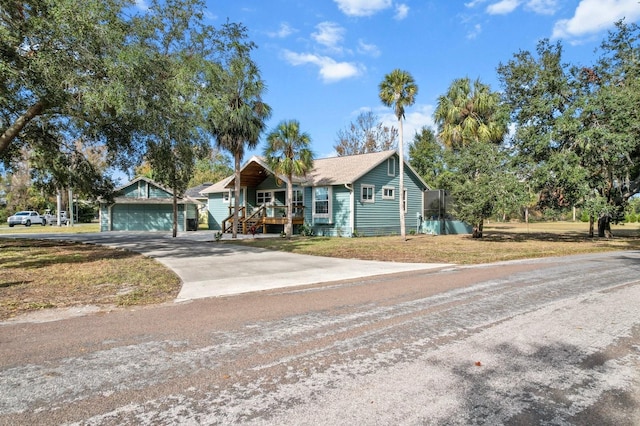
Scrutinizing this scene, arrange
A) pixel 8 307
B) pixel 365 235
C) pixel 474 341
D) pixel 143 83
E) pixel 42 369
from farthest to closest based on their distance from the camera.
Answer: pixel 365 235 → pixel 143 83 → pixel 8 307 → pixel 474 341 → pixel 42 369

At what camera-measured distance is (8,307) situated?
600 centimetres

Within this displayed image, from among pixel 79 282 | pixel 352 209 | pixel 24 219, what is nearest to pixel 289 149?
pixel 352 209

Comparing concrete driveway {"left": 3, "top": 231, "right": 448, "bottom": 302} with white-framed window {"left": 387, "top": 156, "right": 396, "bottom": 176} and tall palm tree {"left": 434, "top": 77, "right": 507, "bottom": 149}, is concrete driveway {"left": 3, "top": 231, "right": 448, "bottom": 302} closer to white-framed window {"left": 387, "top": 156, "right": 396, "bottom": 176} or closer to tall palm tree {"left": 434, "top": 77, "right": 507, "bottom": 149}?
white-framed window {"left": 387, "top": 156, "right": 396, "bottom": 176}

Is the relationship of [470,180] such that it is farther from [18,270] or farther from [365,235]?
[18,270]

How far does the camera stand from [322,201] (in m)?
23.0

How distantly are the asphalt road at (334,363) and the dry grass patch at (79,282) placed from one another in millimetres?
1132

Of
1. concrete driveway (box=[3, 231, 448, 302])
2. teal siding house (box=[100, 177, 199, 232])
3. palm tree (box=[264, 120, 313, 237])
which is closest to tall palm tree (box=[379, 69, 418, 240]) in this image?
palm tree (box=[264, 120, 313, 237])

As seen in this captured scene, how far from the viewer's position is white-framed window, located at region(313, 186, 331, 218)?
22656mm

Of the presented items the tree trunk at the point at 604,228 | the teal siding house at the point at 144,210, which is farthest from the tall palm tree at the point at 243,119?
the tree trunk at the point at 604,228

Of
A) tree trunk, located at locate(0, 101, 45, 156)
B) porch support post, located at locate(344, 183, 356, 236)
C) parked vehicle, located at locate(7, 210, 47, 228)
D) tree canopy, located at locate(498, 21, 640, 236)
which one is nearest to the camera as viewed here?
tree trunk, located at locate(0, 101, 45, 156)

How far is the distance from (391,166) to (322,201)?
5.06m

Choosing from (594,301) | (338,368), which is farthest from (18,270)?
(594,301)

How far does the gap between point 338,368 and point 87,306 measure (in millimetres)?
4613

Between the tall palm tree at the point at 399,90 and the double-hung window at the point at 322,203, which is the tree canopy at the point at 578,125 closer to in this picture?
the tall palm tree at the point at 399,90
